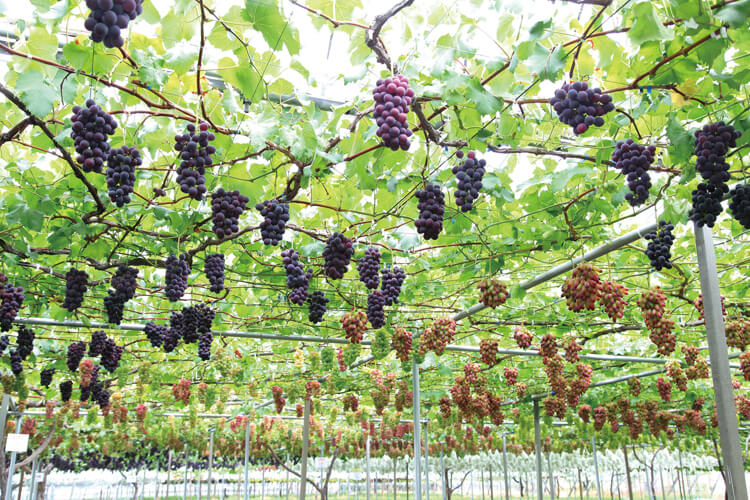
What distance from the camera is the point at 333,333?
8539 mm

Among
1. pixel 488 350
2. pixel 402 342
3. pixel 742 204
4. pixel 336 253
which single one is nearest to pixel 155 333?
pixel 402 342

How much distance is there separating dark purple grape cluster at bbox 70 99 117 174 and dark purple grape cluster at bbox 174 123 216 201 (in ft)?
1.22

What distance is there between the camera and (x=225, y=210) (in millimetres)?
3578

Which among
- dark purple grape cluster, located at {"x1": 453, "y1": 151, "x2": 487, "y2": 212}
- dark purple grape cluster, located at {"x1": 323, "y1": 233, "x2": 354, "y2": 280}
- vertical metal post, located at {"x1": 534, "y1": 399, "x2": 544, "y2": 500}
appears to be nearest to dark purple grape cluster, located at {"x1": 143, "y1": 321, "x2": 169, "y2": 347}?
dark purple grape cluster, located at {"x1": 323, "y1": 233, "x2": 354, "y2": 280}

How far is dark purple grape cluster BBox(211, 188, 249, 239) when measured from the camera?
11.7 ft

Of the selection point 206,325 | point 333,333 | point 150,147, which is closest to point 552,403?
point 333,333

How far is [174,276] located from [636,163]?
336 centimetres

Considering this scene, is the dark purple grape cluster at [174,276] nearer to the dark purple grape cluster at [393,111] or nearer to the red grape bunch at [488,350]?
the dark purple grape cluster at [393,111]

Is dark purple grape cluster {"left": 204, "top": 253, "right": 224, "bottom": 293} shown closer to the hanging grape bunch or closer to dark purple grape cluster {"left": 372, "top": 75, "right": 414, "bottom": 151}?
the hanging grape bunch

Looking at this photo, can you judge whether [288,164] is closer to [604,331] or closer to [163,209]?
[163,209]

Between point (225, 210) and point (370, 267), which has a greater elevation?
Answer: point (225, 210)

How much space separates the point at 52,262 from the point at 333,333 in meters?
3.96

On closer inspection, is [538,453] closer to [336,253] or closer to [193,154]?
[336,253]

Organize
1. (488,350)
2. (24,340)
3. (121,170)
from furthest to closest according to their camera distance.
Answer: (488,350), (24,340), (121,170)
